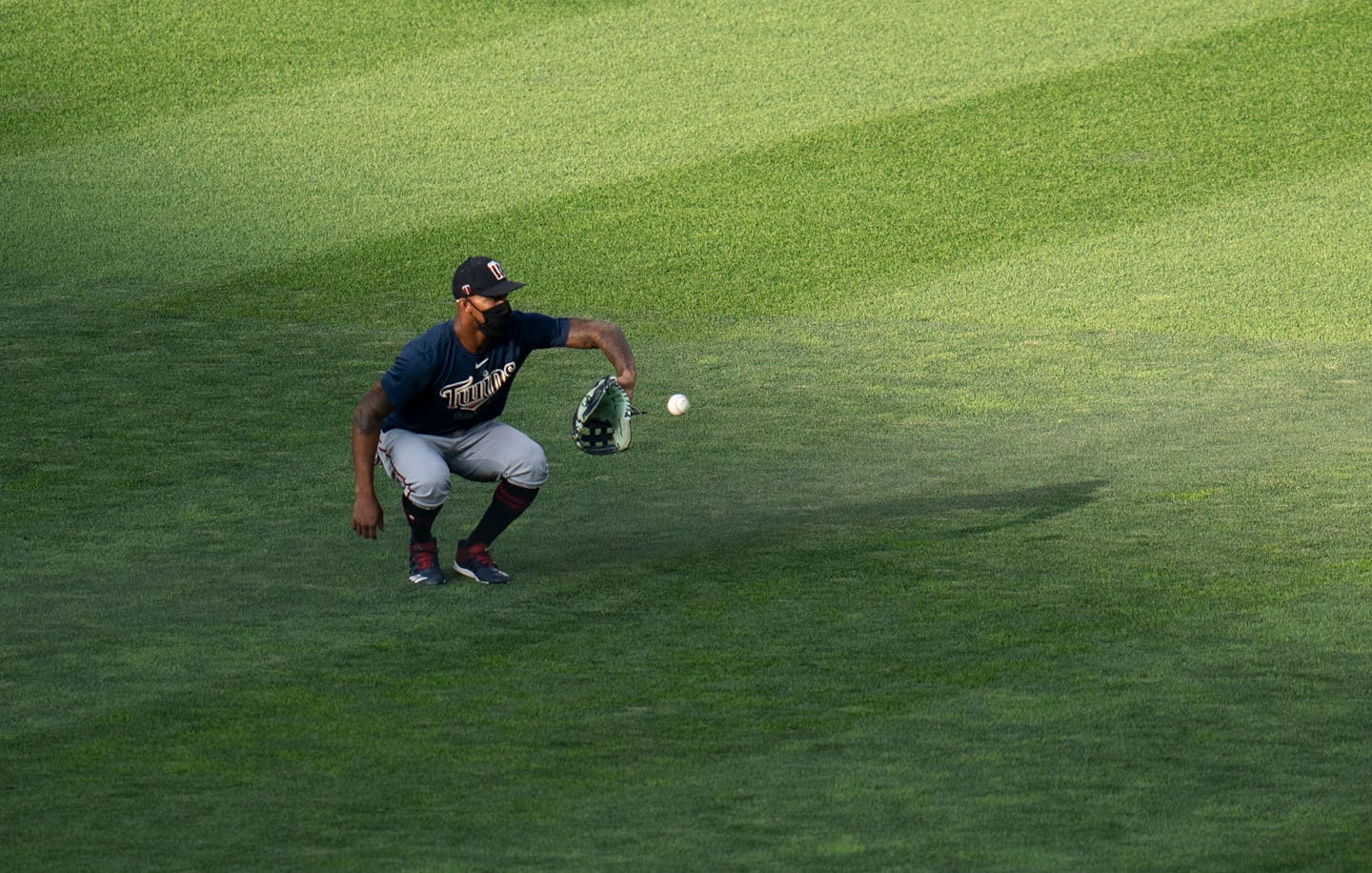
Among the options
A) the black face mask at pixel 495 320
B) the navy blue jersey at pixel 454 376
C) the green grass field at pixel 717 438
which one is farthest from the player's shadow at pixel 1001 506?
the black face mask at pixel 495 320

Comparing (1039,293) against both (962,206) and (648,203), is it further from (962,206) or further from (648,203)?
(648,203)

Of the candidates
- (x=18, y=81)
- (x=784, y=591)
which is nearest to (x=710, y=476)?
(x=784, y=591)

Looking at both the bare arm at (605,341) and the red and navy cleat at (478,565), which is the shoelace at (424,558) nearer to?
the red and navy cleat at (478,565)

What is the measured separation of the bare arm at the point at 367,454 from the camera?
746cm

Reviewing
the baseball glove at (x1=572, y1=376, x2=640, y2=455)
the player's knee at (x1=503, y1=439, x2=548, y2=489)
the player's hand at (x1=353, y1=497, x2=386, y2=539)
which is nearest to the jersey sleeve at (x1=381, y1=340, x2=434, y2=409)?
the player's hand at (x1=353, y1=497, x2=386, y2=539)

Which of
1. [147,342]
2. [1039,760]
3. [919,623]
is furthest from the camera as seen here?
[147,342]

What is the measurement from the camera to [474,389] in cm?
774

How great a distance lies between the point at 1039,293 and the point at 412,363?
5936 millimetres

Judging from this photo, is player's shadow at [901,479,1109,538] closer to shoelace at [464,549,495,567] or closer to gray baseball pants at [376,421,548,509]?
gray baseball pants at [376,421,548,509]

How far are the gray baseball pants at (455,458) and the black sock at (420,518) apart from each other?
0.08 feet

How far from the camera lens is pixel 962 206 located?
1403 centimetres

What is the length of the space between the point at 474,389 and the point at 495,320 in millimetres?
331

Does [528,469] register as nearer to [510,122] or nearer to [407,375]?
[407,375]

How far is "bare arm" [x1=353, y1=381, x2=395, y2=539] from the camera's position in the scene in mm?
7457
